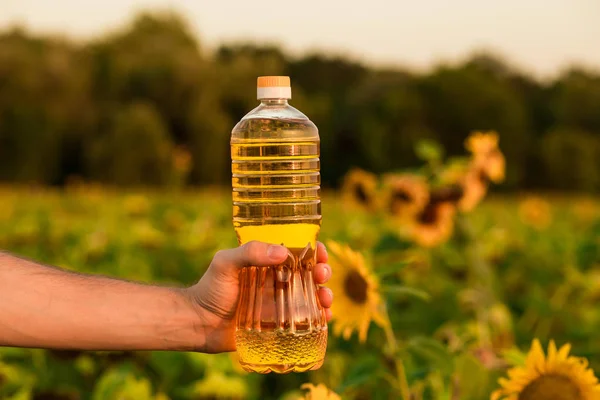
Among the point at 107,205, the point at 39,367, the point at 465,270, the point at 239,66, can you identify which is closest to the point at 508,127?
the point at 239,66

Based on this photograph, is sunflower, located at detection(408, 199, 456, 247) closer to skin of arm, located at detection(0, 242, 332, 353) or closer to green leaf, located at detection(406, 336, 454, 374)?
green leaf, located at detection(406, 336, 454, 374)

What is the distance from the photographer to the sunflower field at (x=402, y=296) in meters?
2.51

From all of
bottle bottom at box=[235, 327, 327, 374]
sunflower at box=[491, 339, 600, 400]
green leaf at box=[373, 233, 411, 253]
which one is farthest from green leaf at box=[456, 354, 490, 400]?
green leaf at box=[373, 233, 411, 253]

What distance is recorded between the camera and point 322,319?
2135 mm

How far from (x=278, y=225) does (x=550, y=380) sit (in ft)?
2.39

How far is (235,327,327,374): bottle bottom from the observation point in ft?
6.72

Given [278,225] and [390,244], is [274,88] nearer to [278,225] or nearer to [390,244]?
[278,225]

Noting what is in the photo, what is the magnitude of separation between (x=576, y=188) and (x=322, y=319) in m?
26.9

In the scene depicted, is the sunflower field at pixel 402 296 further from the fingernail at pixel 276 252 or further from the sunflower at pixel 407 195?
the fingernail at pixel 276 252

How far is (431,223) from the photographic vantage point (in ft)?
15.3

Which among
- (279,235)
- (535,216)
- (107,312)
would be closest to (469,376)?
(279,235)

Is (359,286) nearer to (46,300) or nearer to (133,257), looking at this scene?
(46,300)

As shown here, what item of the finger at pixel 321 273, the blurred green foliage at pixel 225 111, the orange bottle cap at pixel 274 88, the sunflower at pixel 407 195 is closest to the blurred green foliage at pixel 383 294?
the sunflower at pixel 407 195

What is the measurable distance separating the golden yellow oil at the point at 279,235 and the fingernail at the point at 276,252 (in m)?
0.17
